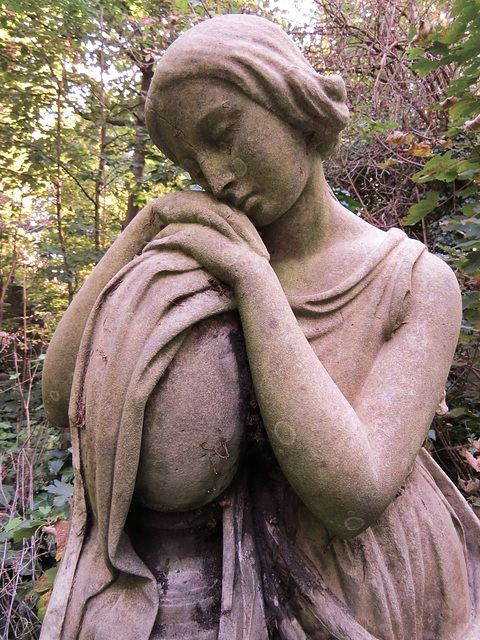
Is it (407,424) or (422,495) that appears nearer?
(407,424)

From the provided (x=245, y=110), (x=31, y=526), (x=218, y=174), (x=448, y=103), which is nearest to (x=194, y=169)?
(x=218, y=174)

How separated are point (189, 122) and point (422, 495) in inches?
52.0

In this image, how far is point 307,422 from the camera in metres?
1.08

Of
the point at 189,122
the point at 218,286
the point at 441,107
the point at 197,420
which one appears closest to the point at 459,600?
the point at 197,420

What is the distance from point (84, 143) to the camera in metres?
4.82

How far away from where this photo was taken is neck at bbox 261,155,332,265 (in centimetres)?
148

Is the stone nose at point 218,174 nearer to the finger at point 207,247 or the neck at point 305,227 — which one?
the finger at point 207,247

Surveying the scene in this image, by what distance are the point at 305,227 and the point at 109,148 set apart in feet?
12.1

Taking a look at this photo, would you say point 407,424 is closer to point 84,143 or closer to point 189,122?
point 189,122

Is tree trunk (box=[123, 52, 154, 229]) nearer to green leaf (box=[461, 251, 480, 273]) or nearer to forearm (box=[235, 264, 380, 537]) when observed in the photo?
green leaf (box=[461, 251, 480, 273])

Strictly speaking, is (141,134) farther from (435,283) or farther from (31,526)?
(435,283)

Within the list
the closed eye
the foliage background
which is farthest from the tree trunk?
the closed eye

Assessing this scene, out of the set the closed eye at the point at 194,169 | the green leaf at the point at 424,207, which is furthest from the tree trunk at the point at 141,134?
the closed eye at the point at 194,169

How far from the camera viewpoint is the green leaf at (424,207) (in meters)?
2.28
